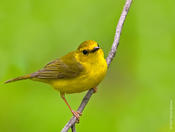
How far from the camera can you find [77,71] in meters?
7.46

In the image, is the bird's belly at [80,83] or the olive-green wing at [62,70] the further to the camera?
the olive-green wing at [62,70]

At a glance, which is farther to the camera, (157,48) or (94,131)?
(157,48)

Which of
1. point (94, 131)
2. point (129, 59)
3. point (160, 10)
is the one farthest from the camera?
point (160, 10)

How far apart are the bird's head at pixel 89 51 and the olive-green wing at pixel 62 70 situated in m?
0.20

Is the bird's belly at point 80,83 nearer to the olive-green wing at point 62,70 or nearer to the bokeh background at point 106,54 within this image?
the olive-green wing at point 62,70

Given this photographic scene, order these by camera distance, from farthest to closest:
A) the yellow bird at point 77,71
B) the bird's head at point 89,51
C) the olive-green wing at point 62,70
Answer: the olive-green wing at point 62,70 → the yellow bird at point 77,71 → the bird's head at point 89,51

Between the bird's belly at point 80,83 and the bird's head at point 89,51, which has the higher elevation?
the bird's head at point 89,51

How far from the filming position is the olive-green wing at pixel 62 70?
24.8 ft

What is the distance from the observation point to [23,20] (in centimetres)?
991

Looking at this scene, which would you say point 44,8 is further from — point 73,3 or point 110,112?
point 110,112

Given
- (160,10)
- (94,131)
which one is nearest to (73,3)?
(160,10)

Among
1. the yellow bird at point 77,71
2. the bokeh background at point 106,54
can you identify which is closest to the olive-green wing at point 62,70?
the yellow bird at point 77,71

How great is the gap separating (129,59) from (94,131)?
2.10 meters

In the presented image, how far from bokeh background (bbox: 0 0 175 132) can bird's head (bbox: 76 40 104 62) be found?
2.88 ft
